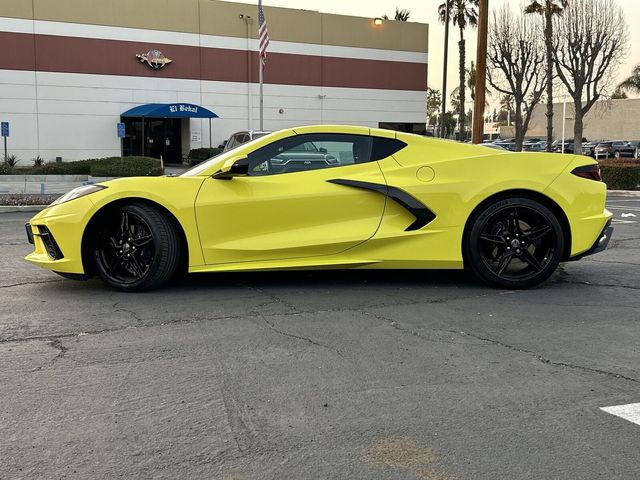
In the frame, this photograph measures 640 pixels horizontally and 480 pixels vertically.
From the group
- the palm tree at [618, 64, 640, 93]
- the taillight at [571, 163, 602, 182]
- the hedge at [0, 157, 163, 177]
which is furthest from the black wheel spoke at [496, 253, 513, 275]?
the palm tree at [618, 64, 640, 93]

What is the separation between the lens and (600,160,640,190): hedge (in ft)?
63.2

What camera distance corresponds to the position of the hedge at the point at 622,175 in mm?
19250

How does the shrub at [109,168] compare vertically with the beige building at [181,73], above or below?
below

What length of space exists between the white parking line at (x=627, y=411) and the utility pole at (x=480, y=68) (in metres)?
12.7

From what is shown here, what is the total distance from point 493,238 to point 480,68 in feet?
35.7

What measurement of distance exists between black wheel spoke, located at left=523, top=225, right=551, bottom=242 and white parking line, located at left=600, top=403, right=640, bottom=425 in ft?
8.40

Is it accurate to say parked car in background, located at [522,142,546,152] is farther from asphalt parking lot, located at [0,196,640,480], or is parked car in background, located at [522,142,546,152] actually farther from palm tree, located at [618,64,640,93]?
asphalt parking lot, located at [0,196,640,480]

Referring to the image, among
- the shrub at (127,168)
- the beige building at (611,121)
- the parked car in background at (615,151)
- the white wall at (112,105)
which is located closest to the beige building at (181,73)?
the white wall at (112,105)

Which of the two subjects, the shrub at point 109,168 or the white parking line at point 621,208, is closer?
the white parking line at point 621,208

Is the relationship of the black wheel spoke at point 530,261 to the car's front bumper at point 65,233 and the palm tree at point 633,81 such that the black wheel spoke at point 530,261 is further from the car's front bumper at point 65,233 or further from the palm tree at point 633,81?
the palm tree at point 633,81

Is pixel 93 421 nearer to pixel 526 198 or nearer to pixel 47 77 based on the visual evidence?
pixel 526 198

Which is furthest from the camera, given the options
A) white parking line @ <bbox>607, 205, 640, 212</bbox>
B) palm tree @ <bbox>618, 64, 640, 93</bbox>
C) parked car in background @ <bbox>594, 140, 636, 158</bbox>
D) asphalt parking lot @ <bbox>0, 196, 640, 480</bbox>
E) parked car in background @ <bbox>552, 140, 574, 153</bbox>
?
palm tree @ <bbox>618, 64, 640, 93</bbox>

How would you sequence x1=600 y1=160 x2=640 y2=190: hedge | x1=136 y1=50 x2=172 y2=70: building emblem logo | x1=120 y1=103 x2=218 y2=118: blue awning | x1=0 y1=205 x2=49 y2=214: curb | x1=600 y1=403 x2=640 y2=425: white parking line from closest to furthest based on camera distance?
x1=600 y1=403 x2=640 y2=425: white parking line, x1=0 y1=205 x2=49 y2=214: curb, x1=600 y1=160 x2=640 y2=190: hedge, x1=120 y1=103 x2=218 y2=118: blue awning, x1=136 y1=50 x2=172 y2=70: building emblem logo

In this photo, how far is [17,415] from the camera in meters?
2.98
